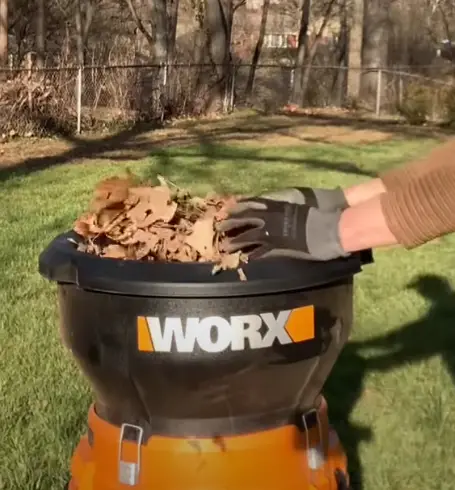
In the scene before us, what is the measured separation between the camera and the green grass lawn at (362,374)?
Answer: 3.33 m

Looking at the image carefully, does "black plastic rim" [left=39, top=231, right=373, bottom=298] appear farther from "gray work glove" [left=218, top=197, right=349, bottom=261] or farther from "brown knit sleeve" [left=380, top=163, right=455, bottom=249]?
"brown knit sleeve" [left=380, top=163, right=455, bottom=249]

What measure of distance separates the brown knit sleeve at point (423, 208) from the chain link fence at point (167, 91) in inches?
515

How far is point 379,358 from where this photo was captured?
441 centimetres

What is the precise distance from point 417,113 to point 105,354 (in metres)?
17.9

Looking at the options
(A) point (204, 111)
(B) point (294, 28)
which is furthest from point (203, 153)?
(B) point (294, 28)

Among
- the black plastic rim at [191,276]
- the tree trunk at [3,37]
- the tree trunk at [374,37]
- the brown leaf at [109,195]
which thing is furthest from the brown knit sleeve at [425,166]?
the tree trunk at [374,37]

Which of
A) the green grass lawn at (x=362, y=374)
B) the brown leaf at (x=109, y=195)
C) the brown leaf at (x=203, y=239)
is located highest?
the brown leaf at (x=109, y=195)

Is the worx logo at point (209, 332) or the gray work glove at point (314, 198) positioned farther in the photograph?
the gray work glove at point (314, 198)

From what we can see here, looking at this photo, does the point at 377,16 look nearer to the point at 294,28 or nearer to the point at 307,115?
the point at 307,115

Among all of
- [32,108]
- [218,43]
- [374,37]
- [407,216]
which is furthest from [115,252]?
[374,37]

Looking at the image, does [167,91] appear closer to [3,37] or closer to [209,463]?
[3,37]

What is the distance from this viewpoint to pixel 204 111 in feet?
66.1

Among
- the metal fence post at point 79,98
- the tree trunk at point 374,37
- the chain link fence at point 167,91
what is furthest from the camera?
the tree trunk at point 374,37

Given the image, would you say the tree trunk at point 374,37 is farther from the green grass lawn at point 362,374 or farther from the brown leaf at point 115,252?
the brown leaf at point 115,252
